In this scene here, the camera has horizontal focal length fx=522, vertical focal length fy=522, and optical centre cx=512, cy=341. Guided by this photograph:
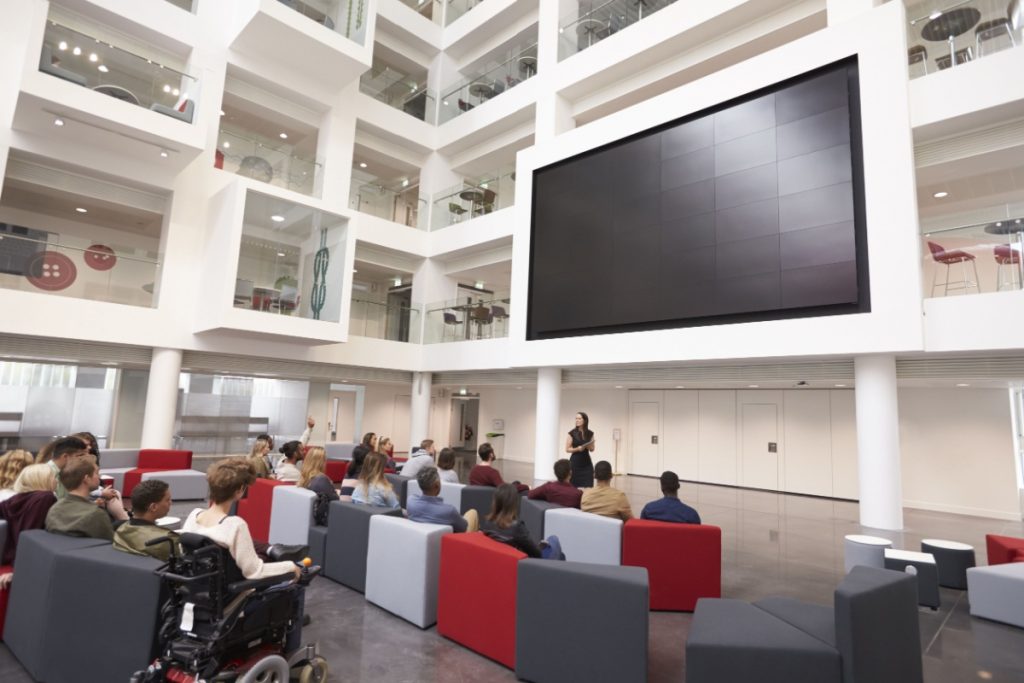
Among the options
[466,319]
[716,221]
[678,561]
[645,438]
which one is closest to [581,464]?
[678,561]

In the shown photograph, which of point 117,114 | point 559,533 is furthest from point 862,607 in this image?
point 117,114

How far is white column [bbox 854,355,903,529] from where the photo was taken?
768cm

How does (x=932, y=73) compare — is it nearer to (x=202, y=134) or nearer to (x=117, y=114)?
(x=202, y=134)

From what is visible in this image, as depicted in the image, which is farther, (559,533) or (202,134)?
(202,134)

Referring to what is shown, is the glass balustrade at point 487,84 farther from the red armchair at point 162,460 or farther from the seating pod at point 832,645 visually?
the seating pod at point 832,645

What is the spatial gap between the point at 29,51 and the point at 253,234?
447cm

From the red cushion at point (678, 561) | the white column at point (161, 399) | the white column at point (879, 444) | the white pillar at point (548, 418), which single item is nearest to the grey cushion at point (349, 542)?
the red cushion at point (678, 561)

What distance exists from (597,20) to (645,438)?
11.5m

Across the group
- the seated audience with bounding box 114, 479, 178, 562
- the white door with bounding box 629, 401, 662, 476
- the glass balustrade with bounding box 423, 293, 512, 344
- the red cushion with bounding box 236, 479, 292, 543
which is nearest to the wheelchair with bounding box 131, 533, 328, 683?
the seated audience with bounding box 114, 479, 178, 562

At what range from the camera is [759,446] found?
13.8 metres

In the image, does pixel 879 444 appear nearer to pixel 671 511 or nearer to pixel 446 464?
pixel 671 511

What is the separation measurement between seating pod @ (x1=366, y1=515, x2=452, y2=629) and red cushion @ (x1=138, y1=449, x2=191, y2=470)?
25.0ft

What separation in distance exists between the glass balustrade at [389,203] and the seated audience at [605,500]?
11.7m

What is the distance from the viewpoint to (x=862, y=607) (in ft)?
8.52
